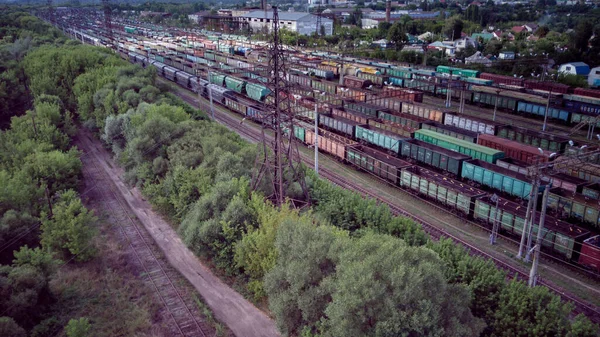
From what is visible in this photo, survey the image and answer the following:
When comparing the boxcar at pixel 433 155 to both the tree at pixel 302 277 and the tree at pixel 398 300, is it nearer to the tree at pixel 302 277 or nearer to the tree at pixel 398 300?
the tree at pixel 302 277

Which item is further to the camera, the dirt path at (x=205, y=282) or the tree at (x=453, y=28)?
the tree at (x=453, y=28)

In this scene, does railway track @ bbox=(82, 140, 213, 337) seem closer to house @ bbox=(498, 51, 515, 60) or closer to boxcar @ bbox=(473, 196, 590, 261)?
boxcar @ bbox=(473, 196, 590, 261)

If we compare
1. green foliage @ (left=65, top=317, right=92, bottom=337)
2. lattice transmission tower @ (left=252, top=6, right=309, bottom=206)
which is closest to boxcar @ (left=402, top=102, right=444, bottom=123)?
lattice transmission tower @ (left=252, top=6, right=309, bottom=206)

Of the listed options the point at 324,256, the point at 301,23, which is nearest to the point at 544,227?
the point at 324,256

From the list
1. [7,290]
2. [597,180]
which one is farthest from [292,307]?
[597,180]

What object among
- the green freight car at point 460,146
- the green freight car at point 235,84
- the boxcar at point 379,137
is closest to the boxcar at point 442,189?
the green freight car at point 460,146

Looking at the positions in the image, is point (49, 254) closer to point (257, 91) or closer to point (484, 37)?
point (257, 91)

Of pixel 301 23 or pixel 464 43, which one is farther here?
pixel 301 23
